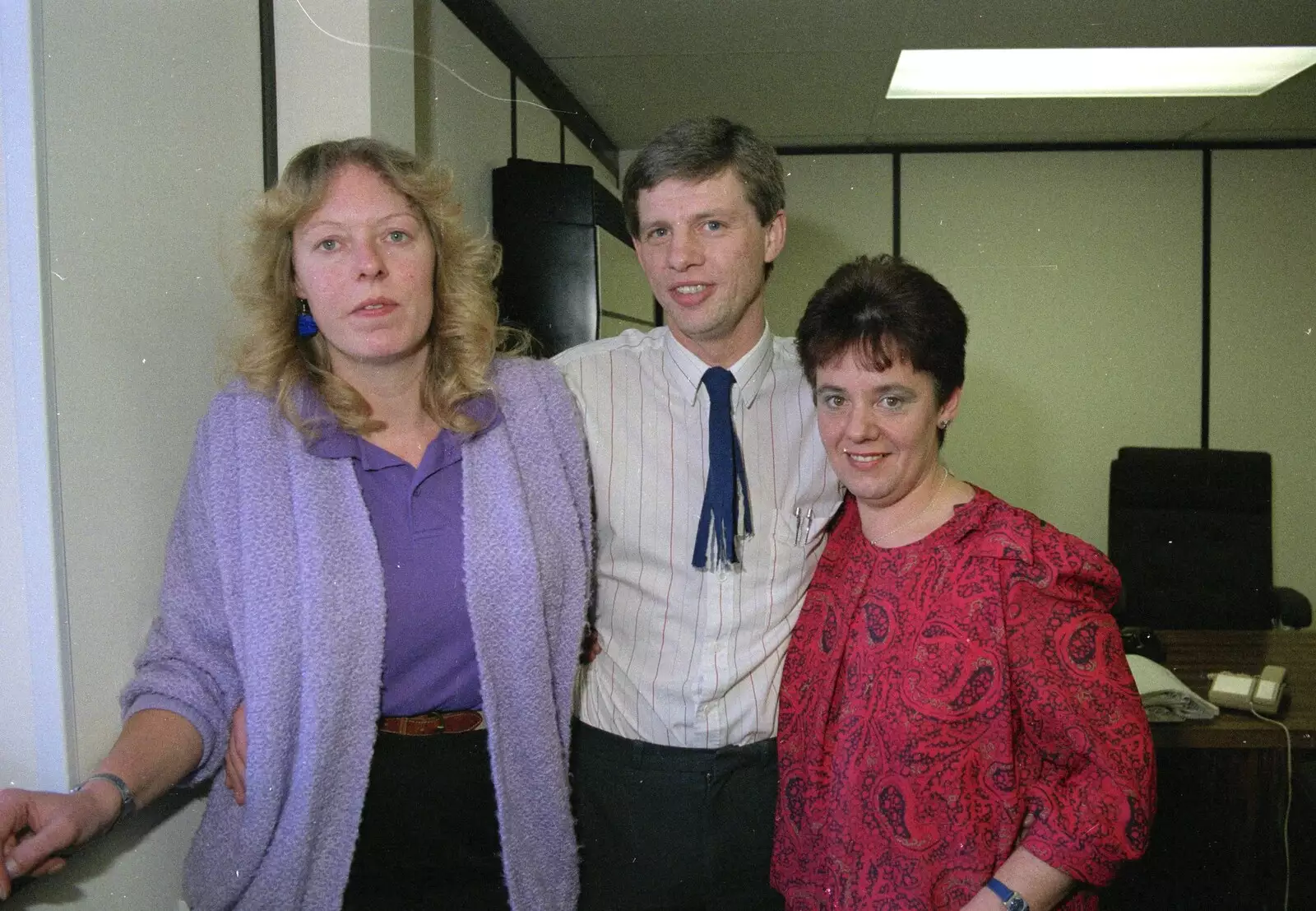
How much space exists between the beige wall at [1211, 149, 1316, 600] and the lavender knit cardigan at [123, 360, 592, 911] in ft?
5.11

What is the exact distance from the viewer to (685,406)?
1390 millimetres

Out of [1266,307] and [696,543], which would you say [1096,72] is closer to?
[1266,307]

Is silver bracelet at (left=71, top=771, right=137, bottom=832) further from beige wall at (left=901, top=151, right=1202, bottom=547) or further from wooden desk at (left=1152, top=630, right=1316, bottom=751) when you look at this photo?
wooden desk at (left=1152, top=630, right=1316, bottom=751)

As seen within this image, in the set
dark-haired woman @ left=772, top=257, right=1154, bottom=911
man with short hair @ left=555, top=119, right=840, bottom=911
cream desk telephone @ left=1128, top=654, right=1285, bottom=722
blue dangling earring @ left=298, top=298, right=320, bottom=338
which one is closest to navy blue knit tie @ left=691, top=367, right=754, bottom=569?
man with short hair @ left=555, top=119, right=840, bottom=911

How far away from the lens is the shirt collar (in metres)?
1.38

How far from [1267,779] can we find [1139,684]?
315 millimetres

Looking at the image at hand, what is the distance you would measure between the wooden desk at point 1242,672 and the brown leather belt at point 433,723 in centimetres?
137

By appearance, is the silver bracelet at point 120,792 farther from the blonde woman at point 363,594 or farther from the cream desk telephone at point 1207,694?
the cream desk telephone at point 1207,694

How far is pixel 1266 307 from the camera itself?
1815mm

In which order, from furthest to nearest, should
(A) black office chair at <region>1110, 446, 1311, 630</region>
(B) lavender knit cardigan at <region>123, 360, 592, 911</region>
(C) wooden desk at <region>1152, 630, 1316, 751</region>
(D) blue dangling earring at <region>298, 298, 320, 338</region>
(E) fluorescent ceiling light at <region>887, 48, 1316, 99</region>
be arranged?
1. (A) black office chair at <region>1110, 446, 1311, 630</region>
2. (C) wooden desk at <region>1152, 630, 1316, 751</region>
3. (E) fluorescent ceiling light at <region>887, 48, 1316, 99</region>
4. (D) blue dangling earring at <region>298, 298, 320, 338</region>
5. (B) lavender knit cardigan at <region>123, 360, 592, 911</region>

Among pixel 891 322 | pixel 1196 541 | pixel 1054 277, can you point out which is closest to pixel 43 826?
pixel 891 322

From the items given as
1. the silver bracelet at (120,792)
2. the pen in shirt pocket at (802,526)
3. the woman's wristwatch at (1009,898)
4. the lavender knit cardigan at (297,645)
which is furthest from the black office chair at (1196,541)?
the silver bracelet at (120,792)

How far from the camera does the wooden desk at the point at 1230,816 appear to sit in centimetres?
175

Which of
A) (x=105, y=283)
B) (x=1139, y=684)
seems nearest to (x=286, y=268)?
(x=105, y=283)
